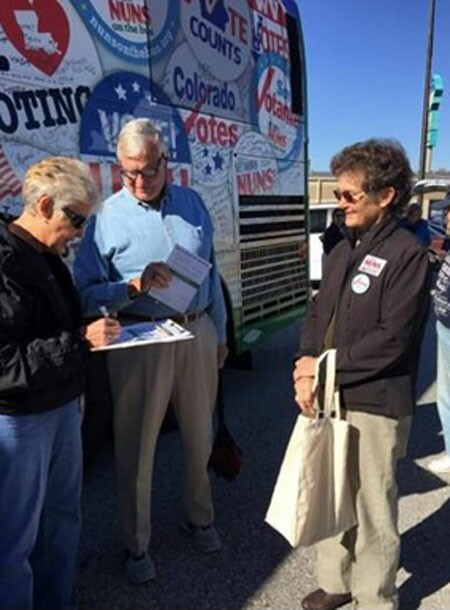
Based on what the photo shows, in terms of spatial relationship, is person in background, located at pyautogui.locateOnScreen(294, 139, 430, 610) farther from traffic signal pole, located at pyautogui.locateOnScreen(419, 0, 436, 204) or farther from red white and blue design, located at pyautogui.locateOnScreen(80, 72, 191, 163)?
traffic signal pole, located at pyautogui.locateOnScreen(419, 0, 436, 204)

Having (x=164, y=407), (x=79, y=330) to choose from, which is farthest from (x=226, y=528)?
(x=79, y=330)

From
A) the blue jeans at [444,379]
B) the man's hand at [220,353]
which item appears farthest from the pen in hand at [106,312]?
the blue jeans at [444,379]

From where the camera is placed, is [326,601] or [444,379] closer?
[326,601]

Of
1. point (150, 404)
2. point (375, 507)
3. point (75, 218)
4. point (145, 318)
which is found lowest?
point (375, 507)

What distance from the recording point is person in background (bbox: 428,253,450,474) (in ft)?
11.7

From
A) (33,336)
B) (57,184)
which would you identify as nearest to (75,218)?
(57,184)

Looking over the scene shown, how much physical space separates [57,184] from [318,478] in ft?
4.34

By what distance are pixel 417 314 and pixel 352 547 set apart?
3.10ft

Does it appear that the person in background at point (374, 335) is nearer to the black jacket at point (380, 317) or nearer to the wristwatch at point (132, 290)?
the black jacket at point (380, 317)

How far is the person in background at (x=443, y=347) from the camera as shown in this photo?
355 cm

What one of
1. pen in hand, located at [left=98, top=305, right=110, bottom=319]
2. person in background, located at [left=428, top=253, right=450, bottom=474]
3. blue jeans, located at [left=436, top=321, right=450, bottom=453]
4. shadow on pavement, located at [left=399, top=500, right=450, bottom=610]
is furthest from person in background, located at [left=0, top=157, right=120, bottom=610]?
blue jeans, located at [left=436, top=321, right=450, bottom=453]

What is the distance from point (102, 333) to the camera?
1.94 m

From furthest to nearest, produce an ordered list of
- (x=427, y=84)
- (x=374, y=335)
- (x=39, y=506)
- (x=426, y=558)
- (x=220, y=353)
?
(x=427, y=84), (x=220, y=353), (x=426, y=558), (x=374, y=335), (x=39, y=506)

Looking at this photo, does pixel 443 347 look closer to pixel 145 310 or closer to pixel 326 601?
pixel 326 601
